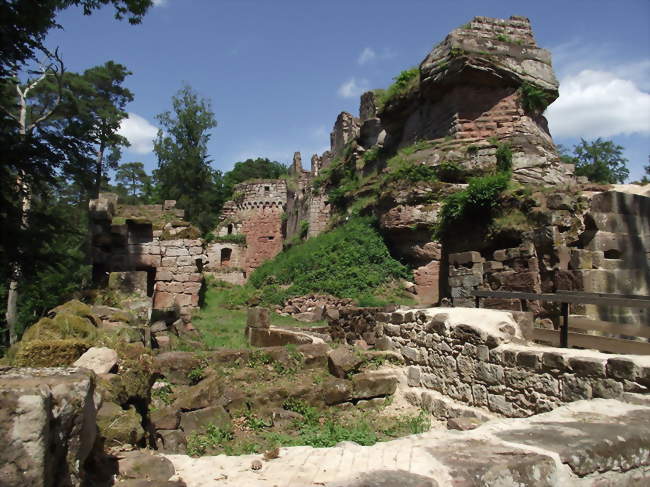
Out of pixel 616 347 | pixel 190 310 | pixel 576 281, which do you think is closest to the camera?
pixel 616 347

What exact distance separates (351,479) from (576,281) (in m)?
8.08

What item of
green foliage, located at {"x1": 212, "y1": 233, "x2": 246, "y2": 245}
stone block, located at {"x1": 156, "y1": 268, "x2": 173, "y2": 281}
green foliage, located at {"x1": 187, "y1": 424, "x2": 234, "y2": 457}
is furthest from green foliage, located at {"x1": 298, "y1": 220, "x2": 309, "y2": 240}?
green foliage, located at {"x1": 187, "y1": 424, "x2": 234, "y2": 457}

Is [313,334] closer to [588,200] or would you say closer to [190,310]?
[190,310]

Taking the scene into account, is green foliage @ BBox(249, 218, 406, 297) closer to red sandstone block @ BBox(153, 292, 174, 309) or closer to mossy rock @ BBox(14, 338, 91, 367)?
red sandstone block @ BBox(153, 292, 174, 309)

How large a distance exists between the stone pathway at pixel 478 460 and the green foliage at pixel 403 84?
61.8 ft

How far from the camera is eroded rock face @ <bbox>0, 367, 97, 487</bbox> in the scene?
6.07ft

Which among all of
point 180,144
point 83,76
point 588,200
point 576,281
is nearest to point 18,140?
point 576,281

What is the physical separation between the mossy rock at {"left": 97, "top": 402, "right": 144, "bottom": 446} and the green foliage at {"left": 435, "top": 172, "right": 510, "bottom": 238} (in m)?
9.89

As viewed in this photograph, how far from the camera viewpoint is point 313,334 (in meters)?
11.2

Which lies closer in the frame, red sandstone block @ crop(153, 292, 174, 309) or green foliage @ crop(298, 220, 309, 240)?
red sandstone block @ crop(153, 292, 174, 309)

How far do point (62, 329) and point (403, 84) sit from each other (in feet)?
58.8

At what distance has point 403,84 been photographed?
2089 centimetres

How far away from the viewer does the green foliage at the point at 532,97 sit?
680 inches

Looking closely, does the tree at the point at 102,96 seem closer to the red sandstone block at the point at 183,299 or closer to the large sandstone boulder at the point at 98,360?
the red sandstone block at the point at 183,299
